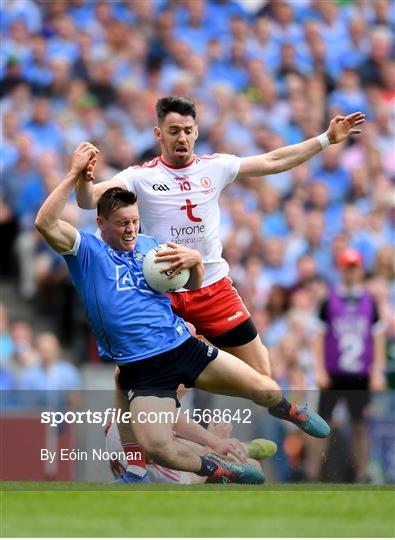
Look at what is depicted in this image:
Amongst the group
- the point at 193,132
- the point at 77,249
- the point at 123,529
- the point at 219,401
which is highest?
the point at 193,132

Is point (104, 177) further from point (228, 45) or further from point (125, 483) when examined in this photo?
point (125, 483)

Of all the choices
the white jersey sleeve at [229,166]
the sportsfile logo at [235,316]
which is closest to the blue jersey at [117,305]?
the sportsfile logo at [235,316]

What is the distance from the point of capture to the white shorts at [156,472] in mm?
9383

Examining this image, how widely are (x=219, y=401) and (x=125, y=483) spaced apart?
850mm

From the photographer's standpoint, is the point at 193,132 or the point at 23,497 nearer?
the point at 23,497

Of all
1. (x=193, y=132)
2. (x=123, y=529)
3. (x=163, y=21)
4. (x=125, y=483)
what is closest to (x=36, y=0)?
(x=163, y=21)

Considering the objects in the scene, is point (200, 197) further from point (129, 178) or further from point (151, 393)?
point (151, 393)

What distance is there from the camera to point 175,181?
9.80 m

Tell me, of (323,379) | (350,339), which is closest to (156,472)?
(323,379)

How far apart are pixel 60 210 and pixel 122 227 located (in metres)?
0.51

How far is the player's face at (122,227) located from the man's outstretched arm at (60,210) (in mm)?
261

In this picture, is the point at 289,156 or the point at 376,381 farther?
the point at 376,381

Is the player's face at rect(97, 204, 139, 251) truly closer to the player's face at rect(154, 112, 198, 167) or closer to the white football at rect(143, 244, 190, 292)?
the white football at rect(143, 244, 190, 292)

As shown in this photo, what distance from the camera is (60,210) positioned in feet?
29.2
